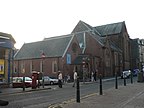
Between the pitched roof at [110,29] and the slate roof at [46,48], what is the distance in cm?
2773

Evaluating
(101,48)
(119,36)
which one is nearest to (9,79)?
(101,48)

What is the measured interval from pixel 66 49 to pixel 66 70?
4.17 metres

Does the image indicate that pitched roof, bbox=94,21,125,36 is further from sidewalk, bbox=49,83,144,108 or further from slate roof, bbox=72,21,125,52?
sidewalk, bbox=49,83,144,108

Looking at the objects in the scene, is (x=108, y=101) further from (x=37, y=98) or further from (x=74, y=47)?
(x=74, y=47)

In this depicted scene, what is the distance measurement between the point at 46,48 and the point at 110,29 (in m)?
33.0

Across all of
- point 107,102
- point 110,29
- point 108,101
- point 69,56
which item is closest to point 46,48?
point 69,56

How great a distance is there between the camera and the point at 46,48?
50500 millimetres

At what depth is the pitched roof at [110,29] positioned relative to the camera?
75.3 m

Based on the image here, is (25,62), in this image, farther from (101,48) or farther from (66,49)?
(101,48)

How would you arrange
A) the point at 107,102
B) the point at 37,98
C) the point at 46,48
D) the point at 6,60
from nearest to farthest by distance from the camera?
the point at 107,102 < the point at 37,98 < the point at 6,60 < the point at 46,48

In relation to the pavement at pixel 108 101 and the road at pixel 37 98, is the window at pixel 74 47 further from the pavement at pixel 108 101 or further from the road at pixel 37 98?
the pavement at pixel 108 101

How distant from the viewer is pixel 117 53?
67188 mm

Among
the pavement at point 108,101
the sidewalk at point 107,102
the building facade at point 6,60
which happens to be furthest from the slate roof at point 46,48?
the sidewalk at point 107,102

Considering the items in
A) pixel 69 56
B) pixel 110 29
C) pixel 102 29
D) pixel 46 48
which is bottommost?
pixel 69 56
